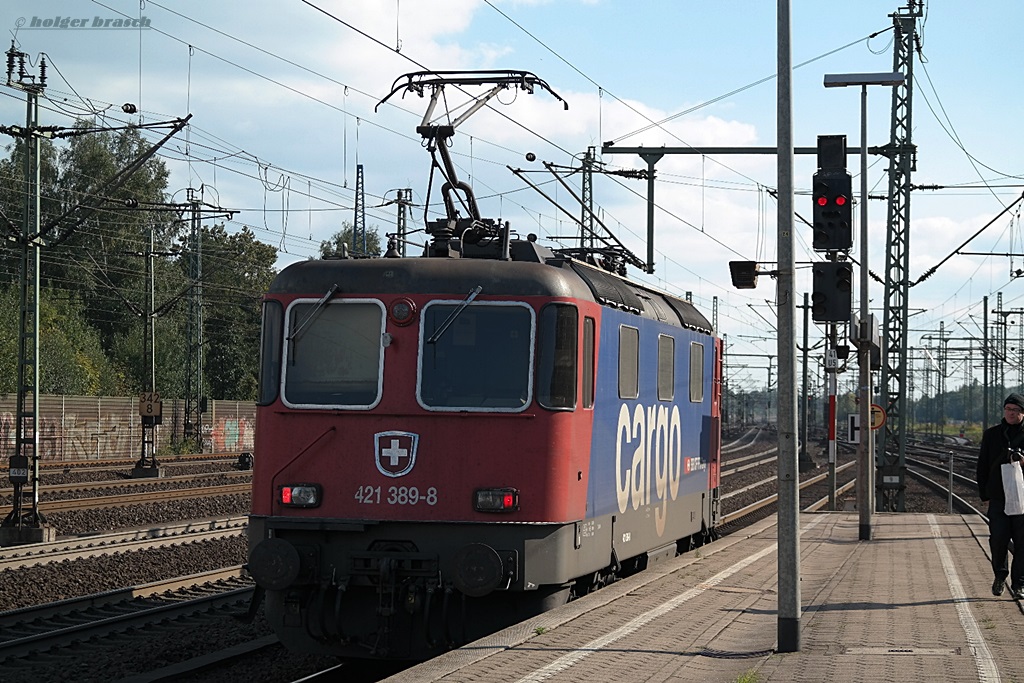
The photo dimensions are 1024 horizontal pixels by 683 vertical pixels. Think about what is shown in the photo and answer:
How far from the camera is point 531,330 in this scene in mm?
10633

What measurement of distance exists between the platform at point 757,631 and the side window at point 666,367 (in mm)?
1893

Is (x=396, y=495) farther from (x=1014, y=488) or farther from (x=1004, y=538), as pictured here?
(x=1004, y=538)

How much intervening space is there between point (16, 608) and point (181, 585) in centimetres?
192

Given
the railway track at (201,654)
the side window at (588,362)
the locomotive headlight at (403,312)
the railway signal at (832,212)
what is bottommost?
the railway track at (201,654)

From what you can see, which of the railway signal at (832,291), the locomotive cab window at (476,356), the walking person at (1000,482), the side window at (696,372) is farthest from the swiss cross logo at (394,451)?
the side window at (696,372)

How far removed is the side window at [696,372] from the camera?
52.4 feet

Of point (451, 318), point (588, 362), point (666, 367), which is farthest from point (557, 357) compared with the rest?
point (666, 367)

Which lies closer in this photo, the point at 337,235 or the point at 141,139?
the point at 141,139

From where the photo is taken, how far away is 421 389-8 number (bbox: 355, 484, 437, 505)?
34.2 feet

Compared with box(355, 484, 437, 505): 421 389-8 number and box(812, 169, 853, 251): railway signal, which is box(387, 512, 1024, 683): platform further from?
box(812, 169, 853, 251): railway signal

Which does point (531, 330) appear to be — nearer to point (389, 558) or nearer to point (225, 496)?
point (389, 558)

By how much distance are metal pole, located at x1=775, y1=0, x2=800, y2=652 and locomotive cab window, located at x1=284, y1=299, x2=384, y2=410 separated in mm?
3120

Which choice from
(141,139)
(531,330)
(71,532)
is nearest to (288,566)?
(531,330)

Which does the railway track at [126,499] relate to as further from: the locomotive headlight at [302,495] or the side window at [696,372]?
the locomotive headlight at [302,495]
